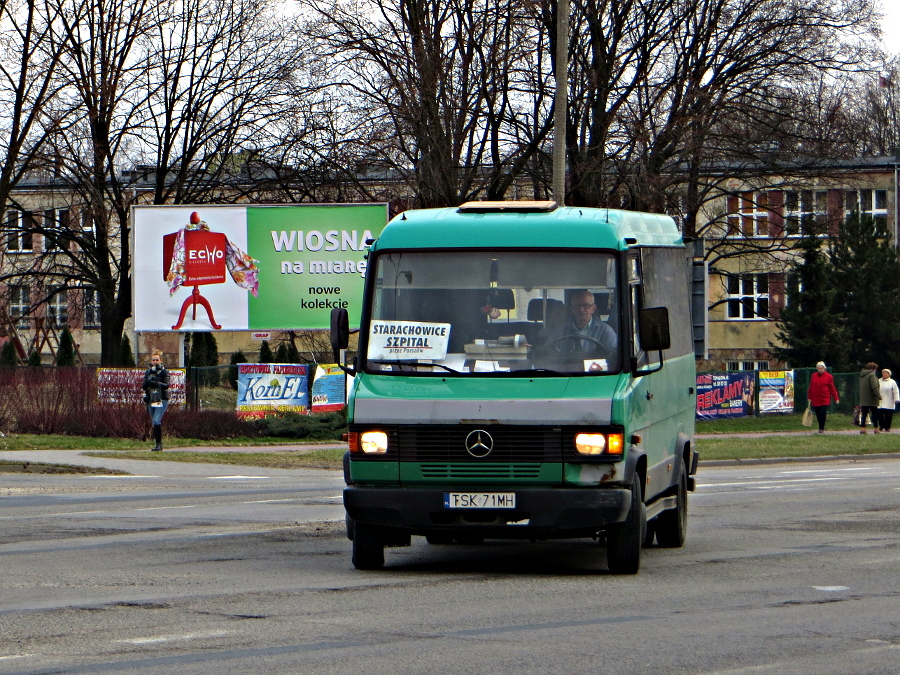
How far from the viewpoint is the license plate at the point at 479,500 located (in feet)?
32.5

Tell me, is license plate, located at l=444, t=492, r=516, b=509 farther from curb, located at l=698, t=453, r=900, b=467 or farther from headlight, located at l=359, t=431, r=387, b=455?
curb, located at l=698, t=453, r=900, b=467

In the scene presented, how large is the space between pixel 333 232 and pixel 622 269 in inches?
945

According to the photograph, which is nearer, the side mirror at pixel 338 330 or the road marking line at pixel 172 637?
the road marking line at pixel 172 637

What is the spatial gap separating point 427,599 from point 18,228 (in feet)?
116

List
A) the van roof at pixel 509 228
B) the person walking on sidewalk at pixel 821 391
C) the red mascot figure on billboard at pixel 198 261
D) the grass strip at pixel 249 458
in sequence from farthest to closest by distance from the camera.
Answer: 1. the person walking on sidewalk at pixel 821 391
2. the red mascot figure on billboard at pixel 198 261
3. the grass strip at pixel 249 458
4. the van roof at pixel 509 228

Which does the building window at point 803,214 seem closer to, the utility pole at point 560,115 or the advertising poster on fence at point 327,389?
the advertising poster on fence at point 327,389

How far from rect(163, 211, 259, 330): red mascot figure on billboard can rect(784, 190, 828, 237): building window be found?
1634 cm

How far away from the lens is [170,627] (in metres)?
7.94

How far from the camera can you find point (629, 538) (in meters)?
10.3

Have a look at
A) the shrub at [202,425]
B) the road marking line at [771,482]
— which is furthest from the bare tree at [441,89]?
the road marking line at [771,482]

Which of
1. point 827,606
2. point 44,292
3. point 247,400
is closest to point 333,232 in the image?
point 247,400

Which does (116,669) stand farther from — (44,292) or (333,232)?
(44,292)

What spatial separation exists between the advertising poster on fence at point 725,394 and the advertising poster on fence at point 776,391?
0.40 m

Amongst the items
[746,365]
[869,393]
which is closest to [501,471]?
[869,393]
